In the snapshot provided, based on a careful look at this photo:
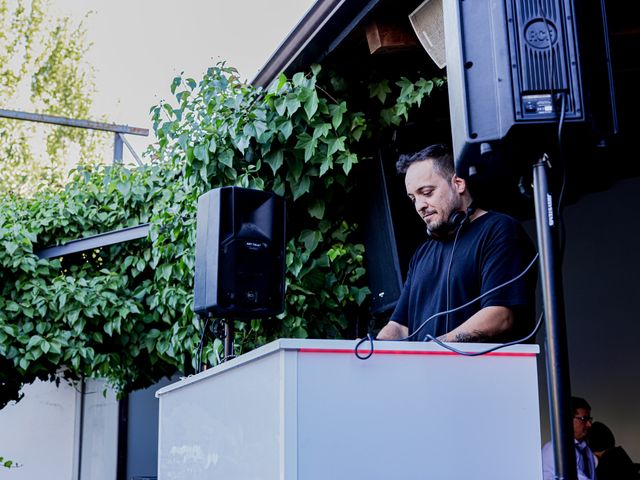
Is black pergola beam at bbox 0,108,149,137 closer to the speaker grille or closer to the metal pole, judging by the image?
the metal pole

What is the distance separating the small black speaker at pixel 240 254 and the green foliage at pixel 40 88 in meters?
10.6

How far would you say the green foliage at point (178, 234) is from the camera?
12.2ft

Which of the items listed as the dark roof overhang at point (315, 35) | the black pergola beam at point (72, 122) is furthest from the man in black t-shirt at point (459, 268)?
the black pergola beam at point (72, 122)

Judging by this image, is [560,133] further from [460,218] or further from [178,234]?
[178,234]

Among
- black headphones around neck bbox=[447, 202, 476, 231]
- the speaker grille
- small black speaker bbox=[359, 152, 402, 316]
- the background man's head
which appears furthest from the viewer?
the background man's head

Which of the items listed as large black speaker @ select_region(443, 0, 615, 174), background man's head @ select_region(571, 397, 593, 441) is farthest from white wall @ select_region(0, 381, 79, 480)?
large black speaker @ select_region(443, 0, 615, 174)

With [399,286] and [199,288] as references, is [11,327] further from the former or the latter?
[399,286]

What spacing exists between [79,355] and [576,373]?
347 centimetres

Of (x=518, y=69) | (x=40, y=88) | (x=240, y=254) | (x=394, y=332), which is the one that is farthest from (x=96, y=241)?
(x=40, y=88)

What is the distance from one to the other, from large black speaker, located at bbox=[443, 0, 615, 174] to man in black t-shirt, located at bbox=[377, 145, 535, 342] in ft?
1.38

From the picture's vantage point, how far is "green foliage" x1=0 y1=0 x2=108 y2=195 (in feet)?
45.2

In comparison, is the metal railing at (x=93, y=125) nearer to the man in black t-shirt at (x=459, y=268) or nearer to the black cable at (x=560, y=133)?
the man in black t-shirt at (x=459, y=268)

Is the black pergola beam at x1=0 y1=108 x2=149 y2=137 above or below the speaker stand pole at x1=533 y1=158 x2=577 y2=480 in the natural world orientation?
above

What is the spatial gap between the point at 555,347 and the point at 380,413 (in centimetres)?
32
